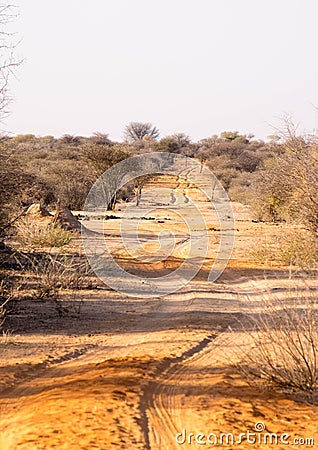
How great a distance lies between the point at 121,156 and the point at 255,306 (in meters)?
21.3

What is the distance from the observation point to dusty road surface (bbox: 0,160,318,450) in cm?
458

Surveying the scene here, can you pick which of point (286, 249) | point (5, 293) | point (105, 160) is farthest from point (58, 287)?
point (105, 160)

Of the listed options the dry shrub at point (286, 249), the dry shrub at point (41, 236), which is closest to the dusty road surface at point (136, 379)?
the dry shrub at point (286, 249)

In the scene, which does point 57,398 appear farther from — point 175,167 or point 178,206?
point 175,167

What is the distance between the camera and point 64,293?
33.4 ft

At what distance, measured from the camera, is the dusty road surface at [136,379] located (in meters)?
4.58

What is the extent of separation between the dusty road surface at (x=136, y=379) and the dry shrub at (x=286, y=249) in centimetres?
267

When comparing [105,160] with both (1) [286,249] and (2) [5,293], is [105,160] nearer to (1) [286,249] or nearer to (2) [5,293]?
(1) [286,249]

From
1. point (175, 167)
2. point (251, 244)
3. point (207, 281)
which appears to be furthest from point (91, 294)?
point (175, 167)

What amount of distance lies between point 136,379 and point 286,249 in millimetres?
9761

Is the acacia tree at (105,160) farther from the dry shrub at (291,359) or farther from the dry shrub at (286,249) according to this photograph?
the dry shrub at (291,359)

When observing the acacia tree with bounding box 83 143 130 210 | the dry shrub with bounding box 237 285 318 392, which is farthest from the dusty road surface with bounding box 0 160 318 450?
the acacia tree with bounding box 83 143 130 210

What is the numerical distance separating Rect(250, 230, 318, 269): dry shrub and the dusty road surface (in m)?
2.67

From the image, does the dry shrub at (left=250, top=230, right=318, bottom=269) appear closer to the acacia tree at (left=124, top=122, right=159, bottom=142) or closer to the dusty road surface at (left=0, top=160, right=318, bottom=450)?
the dusty road surface at (left=0, top=160, right=318, bottom=450)
